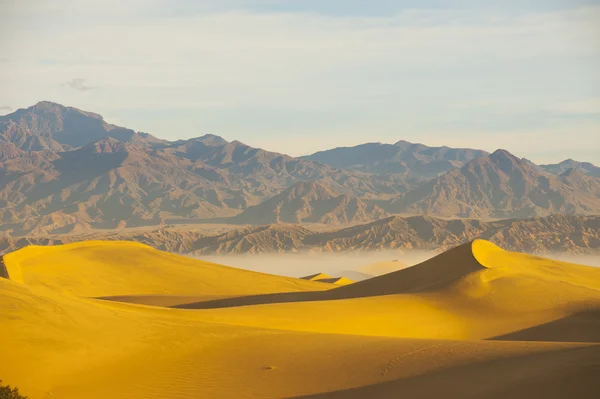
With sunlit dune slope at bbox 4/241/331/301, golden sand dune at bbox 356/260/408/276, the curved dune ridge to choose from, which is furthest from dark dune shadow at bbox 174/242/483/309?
golden sand dune at bbox 356/260/408/276

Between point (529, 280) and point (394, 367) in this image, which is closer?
point (394, 367)

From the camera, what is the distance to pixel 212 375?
20469 mm

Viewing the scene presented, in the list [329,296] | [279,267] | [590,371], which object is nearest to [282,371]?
[590,371]

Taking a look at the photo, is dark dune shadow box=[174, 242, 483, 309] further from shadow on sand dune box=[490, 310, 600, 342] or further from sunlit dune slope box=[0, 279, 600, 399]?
sunlit dune slope box=[0, 279, 600, 399]

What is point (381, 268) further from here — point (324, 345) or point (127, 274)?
point (324, 345)

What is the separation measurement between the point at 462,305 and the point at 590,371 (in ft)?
70.8

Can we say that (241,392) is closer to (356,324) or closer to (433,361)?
(433,361)

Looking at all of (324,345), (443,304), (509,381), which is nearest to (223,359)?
(324,345)

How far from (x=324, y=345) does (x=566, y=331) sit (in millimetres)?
13883

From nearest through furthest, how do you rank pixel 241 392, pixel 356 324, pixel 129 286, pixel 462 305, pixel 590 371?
pixel 590 371 < pixel 241 392 < pixel 356 324 < pixel 462 305 < pixel 129 286

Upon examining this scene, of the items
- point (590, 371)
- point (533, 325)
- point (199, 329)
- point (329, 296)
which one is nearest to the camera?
point (590, 371)

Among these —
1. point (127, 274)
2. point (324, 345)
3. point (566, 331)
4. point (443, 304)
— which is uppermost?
point (324, 345)

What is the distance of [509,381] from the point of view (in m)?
16.8

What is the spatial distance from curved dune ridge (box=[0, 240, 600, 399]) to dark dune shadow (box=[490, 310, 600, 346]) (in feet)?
0.25
